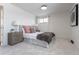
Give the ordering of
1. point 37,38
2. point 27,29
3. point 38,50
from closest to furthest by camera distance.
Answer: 1. point 38,50
2. point 37,38
3. point 27,29

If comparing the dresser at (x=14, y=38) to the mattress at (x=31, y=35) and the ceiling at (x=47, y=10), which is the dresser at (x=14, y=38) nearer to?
the mattress at (x=31, y=35)

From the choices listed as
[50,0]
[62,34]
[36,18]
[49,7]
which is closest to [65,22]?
[62,34]

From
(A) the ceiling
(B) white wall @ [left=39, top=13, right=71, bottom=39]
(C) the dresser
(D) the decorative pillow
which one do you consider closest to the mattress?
(D) the decorative pillow

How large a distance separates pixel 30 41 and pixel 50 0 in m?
2.76

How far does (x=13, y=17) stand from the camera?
3.75m

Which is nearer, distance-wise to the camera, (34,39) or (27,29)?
(34,39)

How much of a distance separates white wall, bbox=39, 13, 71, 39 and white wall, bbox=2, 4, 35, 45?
2.41 feet

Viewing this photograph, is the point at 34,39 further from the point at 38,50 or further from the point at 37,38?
the point at 38,50

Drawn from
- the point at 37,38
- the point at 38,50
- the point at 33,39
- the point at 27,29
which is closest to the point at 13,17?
the point at 27,29

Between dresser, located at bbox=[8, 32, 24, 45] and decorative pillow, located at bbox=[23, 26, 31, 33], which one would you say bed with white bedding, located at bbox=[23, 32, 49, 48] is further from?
dresser, located at bbox=[8, 32, 24, 45]

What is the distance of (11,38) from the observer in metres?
3.34

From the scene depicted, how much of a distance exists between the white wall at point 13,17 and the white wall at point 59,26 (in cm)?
73

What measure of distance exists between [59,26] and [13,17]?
236 cm

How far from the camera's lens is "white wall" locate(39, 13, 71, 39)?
3.99m
